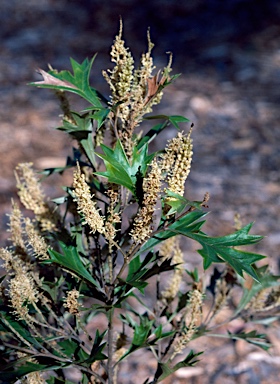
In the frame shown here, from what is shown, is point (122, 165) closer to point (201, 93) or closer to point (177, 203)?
point (177, 203)

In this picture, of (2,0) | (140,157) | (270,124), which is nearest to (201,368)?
(140,157)

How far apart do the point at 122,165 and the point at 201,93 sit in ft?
6.32

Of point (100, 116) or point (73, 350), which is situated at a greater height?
point (100, 116)

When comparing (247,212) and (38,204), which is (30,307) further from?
(247,212)

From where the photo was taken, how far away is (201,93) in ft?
8.63

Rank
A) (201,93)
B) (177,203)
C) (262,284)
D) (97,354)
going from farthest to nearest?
(201,93), (262,284), (97,354), (177,203)

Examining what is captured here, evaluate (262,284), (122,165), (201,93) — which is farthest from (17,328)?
(201,93)

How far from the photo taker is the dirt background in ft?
6.30

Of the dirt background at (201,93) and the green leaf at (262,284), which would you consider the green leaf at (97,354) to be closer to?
the green leaf at (262,284)

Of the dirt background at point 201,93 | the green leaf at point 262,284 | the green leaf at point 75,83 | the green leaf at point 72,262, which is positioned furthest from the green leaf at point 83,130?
the dirt background at point 201,93

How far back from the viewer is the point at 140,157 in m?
0.78

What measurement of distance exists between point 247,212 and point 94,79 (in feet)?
3.89

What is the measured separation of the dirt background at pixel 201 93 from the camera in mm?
1920

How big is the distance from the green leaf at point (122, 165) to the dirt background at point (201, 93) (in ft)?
2.58
